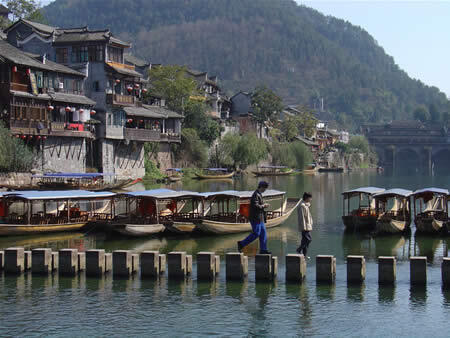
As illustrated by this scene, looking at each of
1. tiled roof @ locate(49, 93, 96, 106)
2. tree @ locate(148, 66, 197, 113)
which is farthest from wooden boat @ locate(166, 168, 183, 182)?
tiled roof @ locate(49, 93, 96, 106)

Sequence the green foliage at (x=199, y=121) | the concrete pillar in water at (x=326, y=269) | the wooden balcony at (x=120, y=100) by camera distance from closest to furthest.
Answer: the concrete pillar in water at (x=326, y=269) < the wooden balcony at (x=120, y=100) < the green foliage at (x=199, y=121)

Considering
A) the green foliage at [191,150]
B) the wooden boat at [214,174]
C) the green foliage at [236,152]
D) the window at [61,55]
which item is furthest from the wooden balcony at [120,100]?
the green foliage at [236,152]

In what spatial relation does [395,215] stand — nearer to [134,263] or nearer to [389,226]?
[389,226]

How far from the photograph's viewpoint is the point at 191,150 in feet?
325

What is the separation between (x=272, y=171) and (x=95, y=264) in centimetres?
9276

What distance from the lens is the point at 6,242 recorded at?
36.1 meters

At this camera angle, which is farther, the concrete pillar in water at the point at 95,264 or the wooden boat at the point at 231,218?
the wooden boat at the point at 231,218

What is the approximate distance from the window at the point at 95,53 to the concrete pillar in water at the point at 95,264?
50566 mm

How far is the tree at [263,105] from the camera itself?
12988 centimetres

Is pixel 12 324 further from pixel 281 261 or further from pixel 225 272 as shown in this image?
pixel 281 261

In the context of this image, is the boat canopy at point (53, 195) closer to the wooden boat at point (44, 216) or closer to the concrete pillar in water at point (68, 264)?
the wooden boat at point (44, 216)

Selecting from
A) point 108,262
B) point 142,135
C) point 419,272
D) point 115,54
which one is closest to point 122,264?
point 108,262

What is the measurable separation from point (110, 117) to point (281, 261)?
47103mm

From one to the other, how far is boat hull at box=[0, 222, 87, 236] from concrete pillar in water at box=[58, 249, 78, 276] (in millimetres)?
12294
